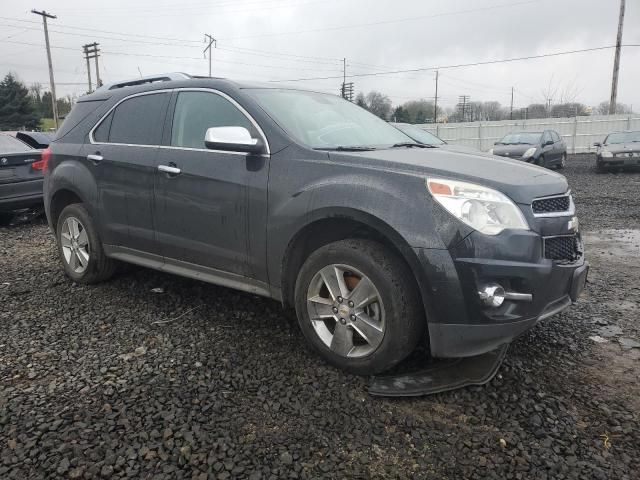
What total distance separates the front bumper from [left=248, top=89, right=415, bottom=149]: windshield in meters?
1.20

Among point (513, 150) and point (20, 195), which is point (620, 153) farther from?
point (20, 195)

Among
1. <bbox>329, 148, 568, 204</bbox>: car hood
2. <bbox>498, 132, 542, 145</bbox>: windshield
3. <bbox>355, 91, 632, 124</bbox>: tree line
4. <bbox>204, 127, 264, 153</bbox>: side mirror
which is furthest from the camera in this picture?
<bbox>355, 91, 632, 124</bbox>: tree line

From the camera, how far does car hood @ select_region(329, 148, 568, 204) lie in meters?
2.70

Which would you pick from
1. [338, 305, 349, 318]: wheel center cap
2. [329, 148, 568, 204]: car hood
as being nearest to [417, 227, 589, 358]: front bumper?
[329, 148, 568, 204]: car hood

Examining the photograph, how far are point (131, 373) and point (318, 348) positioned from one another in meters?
1.14

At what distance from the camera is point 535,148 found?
1528cm

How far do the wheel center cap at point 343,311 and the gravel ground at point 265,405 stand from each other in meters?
0.36

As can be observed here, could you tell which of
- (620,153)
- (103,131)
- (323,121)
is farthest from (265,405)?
(620,153)

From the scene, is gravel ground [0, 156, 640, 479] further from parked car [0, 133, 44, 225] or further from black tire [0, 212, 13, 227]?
black tire [0, 212, 13, 227]

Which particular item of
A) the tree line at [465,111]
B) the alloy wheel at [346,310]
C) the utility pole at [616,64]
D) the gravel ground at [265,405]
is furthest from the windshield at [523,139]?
the tree line at [465,111]

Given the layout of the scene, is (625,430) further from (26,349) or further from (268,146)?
(26,349)

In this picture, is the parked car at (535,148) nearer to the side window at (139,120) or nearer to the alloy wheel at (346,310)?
the side window at (139,120)

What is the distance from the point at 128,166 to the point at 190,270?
1.03 m

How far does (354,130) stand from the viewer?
12.3 feet
